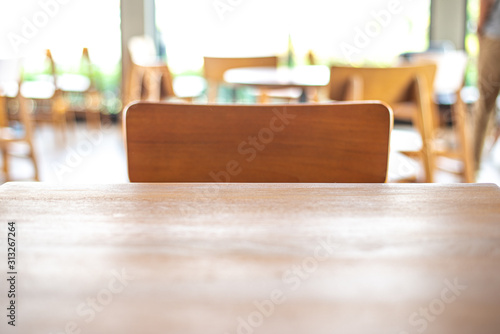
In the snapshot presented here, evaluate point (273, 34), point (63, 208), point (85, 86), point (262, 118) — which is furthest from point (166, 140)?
point (273, 34)

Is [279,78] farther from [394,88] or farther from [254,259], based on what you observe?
[254,259]

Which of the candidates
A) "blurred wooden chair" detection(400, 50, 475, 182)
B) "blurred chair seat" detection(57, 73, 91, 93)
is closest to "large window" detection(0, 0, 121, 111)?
"blurred chair seat" detection(57, 73, 91, 93)

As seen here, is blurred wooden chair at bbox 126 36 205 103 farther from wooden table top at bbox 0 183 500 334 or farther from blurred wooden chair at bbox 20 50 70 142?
wooden table top at bbox 0 183 500 334

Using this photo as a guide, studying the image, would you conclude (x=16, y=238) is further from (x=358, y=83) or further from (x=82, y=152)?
(x=82, y=152)

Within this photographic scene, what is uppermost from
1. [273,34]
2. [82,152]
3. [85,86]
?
[273,34]

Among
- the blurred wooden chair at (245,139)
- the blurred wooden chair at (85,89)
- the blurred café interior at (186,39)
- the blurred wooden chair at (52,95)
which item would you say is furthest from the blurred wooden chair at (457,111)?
the blurred wooden chair at (85,89)

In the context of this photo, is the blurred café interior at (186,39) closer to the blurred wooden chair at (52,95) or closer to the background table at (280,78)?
the blurred wooden chair at (52,95)

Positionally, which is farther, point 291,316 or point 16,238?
point 16,238

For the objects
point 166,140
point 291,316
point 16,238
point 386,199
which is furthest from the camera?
point 166,140

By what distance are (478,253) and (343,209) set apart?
135 millimetres

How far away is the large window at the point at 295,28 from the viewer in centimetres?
604

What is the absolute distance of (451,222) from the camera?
488 millimetres
